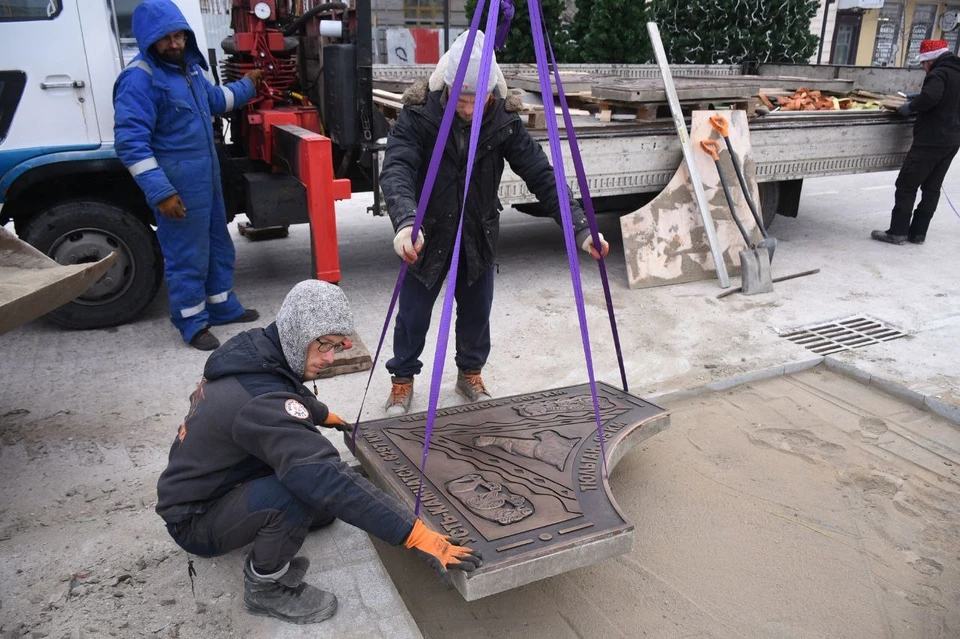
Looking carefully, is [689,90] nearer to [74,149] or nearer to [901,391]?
[901,391]

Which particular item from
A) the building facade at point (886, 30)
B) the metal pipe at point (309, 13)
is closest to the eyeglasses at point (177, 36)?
the metal pipe at point (309, 13)

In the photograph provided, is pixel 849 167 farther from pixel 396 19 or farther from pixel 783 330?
pixel 396 19

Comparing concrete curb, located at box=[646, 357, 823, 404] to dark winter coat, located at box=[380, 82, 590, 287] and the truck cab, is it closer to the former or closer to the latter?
dark winter coat, located at box=[380, 82, 590, 287]

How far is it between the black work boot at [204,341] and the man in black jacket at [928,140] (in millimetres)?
6185

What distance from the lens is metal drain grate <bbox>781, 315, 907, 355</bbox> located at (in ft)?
14.9

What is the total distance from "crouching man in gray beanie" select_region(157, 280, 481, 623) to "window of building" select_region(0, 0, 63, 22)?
10.0 ft

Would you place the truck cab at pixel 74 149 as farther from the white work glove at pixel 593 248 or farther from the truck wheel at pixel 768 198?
the truck wheel at pixel 768 198

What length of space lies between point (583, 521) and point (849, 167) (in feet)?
18.7

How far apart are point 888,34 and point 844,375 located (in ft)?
73.9

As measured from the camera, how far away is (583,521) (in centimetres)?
243

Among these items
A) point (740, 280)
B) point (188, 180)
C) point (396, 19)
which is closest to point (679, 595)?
point (188, 180)

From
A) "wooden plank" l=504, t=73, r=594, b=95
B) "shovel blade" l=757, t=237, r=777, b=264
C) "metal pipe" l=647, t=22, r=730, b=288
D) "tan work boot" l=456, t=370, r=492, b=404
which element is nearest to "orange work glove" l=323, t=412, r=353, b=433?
"tan work boot" l=456, t=370, r=492, b=404

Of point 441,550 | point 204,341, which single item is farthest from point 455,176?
point 204,341

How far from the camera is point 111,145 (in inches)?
170
